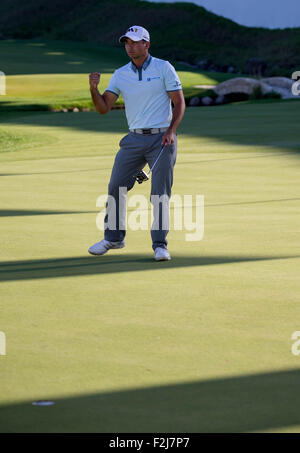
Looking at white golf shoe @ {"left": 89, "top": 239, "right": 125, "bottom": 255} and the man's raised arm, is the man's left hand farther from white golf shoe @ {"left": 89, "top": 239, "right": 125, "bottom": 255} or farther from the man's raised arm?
white golf shoe @ {"left": 89, "top": 239, "right": 125, "bottom": 255}

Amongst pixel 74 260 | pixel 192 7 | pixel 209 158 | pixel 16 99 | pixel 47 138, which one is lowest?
pixel 74 260

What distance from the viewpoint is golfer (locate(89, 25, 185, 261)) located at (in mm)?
8094

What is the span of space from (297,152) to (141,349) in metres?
13.8

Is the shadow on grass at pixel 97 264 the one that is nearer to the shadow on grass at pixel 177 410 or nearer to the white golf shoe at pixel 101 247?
the white golf shoe at pixel 101 247

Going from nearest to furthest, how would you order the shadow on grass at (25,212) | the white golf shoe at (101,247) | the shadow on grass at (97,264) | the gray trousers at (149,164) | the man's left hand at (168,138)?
1. the shadow on grass at (97,264)
2. the man's left hand at (168,138)
3. the gray trousers at (149,164)
4. the white golf shoe at (101,247)
5. the shadow on grass at (25,212)

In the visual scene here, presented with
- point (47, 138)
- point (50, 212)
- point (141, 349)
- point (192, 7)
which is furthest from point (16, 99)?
point (192, 7)

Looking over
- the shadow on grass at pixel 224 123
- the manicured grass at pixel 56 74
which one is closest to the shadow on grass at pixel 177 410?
Answer: the shadow on grass at pixel 224 123

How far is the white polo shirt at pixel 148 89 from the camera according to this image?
8141mm

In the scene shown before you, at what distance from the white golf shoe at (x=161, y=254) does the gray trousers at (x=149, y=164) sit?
0.39 ft

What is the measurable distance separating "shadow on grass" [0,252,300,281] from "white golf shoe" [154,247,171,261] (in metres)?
0.04

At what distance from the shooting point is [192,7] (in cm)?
8388

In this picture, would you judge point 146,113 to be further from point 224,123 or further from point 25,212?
point 224,123

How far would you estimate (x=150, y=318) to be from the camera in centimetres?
629
